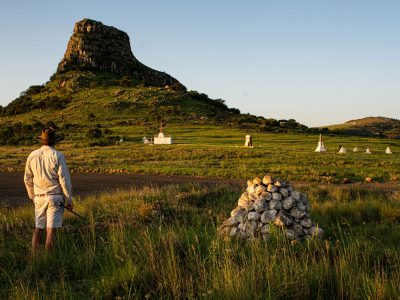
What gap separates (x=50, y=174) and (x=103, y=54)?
13506 cm

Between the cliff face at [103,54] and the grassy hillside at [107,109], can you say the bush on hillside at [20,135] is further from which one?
the cliff face at [103,54]

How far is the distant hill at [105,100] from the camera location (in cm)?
6713

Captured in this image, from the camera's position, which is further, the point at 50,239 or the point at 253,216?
the point at 253,216

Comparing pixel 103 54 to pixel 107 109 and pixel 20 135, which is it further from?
pixel 20 135

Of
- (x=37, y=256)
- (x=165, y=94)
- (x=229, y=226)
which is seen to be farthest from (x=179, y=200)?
(x=165, y=94)

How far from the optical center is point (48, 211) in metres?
6.91

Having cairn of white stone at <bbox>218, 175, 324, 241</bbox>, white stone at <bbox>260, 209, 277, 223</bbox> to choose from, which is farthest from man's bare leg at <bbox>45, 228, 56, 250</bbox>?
white stone at <bbox>260, 209, 277, 223</bbox>

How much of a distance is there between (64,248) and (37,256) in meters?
0.98

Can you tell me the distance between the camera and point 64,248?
6.98m

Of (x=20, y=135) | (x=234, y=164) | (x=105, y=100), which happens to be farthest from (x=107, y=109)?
(x=234, y=164)

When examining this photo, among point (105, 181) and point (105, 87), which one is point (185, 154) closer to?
point (105, 181)

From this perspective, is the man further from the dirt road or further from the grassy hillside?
the grassy hillside

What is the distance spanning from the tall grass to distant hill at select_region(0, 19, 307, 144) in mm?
45133

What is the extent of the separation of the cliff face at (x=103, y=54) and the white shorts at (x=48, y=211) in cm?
12105
